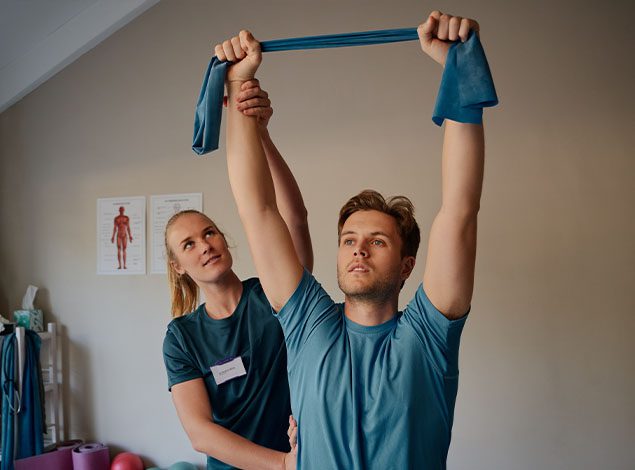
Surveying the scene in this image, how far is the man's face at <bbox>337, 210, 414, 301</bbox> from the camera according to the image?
1.42 meters

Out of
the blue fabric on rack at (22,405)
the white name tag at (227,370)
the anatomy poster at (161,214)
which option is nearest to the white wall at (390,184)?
the anatomy poster at (161,214)

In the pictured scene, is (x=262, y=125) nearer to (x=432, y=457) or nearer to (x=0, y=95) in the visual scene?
(x=432, y=457)

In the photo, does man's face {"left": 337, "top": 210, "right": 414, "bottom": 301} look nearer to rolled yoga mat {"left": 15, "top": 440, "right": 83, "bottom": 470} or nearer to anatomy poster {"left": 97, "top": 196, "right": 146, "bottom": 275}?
anatomy poster {"left": 97, "top": 196, "right": 146, "bottom": 275}

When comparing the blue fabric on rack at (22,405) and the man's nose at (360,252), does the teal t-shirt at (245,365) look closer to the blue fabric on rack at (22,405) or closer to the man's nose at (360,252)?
the man's nose at (360,252)

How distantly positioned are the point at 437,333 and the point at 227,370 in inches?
30.9

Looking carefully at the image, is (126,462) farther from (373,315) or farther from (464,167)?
(464,167)

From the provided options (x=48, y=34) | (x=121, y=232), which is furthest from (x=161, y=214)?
(x=48, y=34)

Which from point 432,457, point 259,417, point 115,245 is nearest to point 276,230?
point 432,457

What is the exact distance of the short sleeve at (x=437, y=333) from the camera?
1304 millimetres

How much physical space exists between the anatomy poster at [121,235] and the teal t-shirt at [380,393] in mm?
3032

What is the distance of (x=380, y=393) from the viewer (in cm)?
129

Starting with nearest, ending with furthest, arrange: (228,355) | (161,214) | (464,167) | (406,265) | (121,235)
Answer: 1. (464,167)
2. (406,265)
3. (228,355)
4. (161,214)
5. (121,235)

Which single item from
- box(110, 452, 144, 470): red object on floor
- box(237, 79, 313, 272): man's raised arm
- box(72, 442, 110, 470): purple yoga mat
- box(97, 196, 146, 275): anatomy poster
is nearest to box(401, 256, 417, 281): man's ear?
box(237, 79, 313, 272): man's raised arm

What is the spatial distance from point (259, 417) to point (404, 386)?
71 centimetres
